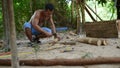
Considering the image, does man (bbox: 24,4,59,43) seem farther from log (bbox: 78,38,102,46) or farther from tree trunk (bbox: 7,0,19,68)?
tree trunk (bbox: 7,0,19,68)

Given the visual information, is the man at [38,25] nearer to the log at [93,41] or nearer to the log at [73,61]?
the log at [93,41]

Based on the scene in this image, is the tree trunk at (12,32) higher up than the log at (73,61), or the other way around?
the tree trunk at (12,32)

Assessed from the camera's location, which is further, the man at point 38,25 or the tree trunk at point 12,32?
the man at point 38,25

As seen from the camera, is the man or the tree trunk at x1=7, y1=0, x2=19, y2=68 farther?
the man

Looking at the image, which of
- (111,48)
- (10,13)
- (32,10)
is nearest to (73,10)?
(32,10)

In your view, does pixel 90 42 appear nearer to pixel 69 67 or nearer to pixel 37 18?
pixel 37 18

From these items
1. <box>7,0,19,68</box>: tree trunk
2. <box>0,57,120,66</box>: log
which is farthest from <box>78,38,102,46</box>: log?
<box>7,0,19,68</box>: tree trunk

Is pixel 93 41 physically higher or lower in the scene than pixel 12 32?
lower

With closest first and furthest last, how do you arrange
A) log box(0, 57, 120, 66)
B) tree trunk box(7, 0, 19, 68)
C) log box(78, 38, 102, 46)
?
1. tree trunk box(7, 0, 19, 68)
2. log box(0, 57, 120, 66)
3. log box(78, 38, 102, 46)

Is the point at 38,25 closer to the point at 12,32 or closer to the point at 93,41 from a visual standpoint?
the point at 93,41

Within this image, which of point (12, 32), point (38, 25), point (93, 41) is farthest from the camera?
point (38, 25)

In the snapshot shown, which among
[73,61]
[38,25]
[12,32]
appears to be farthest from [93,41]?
[12,32]

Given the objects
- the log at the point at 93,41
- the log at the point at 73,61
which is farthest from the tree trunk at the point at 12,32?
the log at the point at 93,41

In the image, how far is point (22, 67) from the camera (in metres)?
3.97
